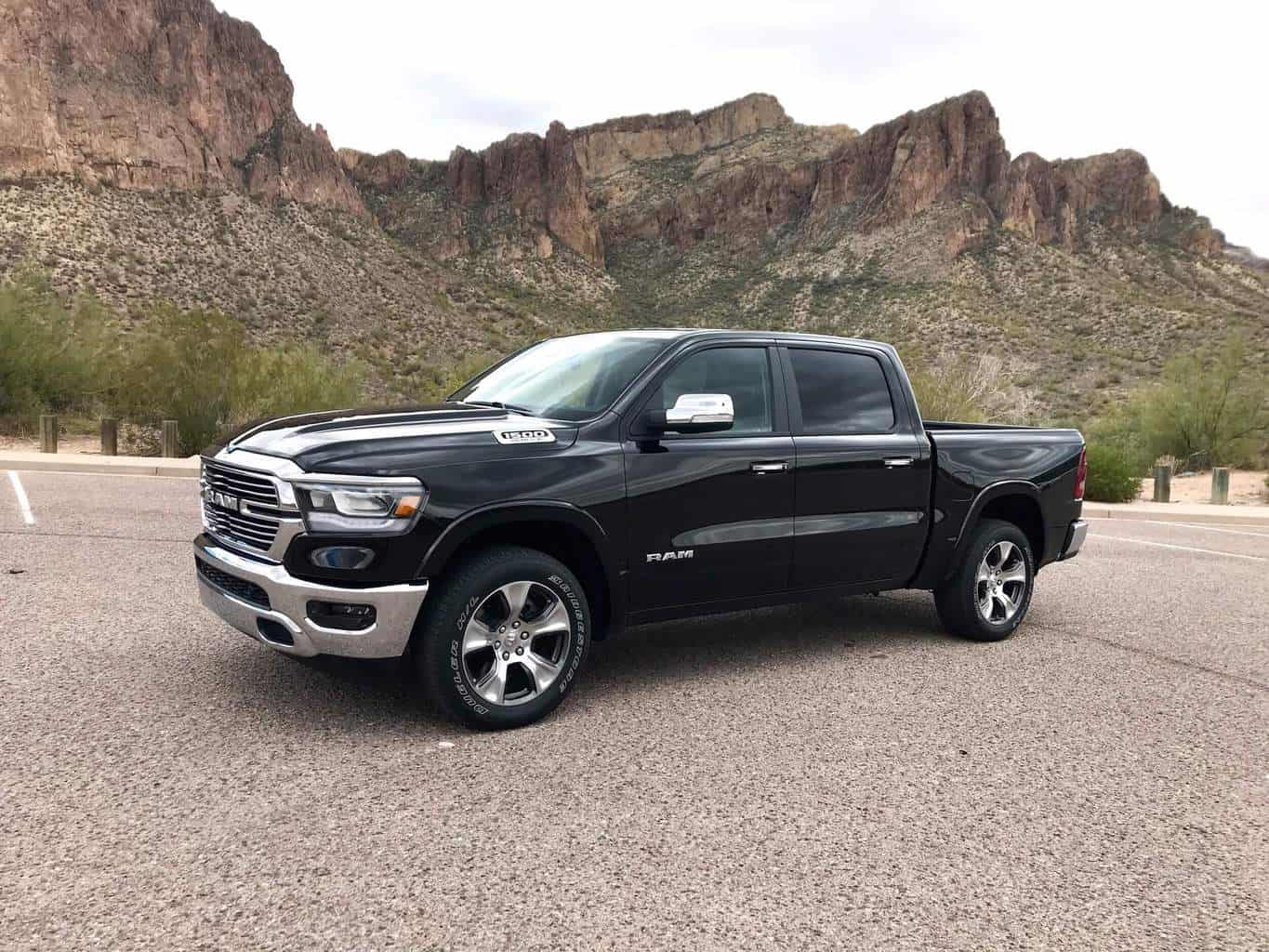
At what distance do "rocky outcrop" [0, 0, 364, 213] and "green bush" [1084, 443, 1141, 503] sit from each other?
180 ft

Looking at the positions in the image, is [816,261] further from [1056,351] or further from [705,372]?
[705,372]

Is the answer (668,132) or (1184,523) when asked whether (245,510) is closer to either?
(1184,523)

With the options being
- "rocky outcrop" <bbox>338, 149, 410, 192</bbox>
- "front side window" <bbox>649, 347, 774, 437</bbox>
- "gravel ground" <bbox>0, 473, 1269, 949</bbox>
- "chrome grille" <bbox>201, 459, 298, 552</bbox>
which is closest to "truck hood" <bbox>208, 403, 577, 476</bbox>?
"chrome grille" <bbox>201, 459, 298, 552</bbox>

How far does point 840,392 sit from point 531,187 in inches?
3656

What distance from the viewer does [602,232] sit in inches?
3930

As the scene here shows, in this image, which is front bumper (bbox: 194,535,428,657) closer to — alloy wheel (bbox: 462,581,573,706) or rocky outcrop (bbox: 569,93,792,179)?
alloy wheel (bbox: 462,581,573,706)

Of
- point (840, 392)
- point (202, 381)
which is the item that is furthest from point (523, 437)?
point (202, 381)

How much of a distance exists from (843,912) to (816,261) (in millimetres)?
76903

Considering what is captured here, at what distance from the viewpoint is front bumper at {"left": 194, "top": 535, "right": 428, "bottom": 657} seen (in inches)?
171

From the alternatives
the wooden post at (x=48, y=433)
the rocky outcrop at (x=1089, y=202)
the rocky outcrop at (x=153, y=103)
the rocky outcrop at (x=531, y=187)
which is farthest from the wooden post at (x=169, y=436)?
the rocky outcrop at (x=531, y=187)

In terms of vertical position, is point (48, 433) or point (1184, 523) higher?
point (48, 433)

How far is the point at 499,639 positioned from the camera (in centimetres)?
470

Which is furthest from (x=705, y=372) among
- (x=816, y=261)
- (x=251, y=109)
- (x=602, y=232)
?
(x=602, y=232)

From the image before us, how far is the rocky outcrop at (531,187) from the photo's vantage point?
90.2 metres
